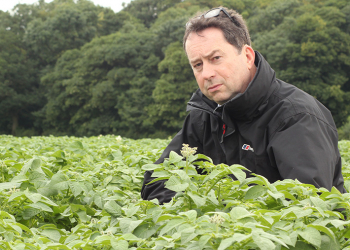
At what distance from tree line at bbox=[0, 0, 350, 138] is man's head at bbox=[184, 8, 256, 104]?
31.3 m

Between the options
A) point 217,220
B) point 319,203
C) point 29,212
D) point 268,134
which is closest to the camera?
point 217,220

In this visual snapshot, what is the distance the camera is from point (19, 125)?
45812mm

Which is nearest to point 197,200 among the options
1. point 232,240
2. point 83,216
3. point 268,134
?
point 232,240

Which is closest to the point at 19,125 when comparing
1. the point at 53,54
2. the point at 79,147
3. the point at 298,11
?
the point at 53,54

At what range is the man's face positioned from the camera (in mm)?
2986

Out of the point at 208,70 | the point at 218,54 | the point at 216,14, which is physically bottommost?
the point at 208,70

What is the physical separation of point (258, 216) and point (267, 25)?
130ft

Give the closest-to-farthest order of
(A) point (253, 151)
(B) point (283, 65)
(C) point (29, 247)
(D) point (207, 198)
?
1. (C) point (29, 247)
2. (D) point (207, 198)
3. (A) point (253, 151)
4. (B) point (283, 65)

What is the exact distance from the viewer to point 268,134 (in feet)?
9.32

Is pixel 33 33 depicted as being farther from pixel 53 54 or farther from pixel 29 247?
pixel 29 247

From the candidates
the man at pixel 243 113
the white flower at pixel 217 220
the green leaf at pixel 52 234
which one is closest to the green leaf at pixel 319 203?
the white flower at pixel 217 220

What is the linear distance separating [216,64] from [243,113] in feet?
1.33

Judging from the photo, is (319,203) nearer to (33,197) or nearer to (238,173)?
(238,173)

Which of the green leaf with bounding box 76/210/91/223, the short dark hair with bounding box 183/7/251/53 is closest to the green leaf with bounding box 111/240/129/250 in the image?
the green leaf with bounding box 76/210/91/223
